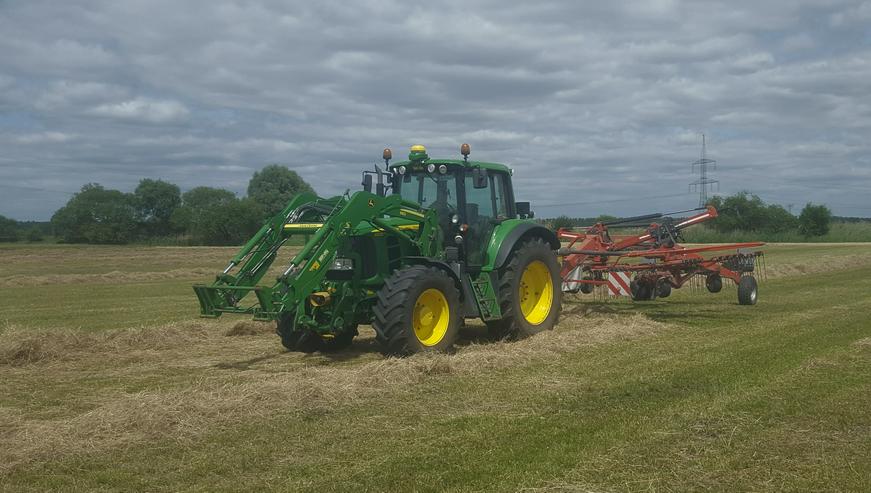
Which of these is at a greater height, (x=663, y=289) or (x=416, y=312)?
(x=416, y=312)

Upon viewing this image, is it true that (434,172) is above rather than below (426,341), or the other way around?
above

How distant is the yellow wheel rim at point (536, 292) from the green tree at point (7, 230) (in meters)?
62.2

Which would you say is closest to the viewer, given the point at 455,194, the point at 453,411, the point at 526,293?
the point at 453,411

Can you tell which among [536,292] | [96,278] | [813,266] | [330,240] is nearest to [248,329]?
[330,240]

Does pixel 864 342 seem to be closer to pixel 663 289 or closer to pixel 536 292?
pixel 536 292

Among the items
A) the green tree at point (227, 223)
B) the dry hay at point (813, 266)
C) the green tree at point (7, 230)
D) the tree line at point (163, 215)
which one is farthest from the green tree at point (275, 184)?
the dry hay at point (813, 266)

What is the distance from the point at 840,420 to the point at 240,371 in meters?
6.22

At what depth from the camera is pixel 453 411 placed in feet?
23.0

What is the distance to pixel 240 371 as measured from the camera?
9234mm

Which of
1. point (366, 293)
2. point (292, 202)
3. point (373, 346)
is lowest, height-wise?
point (373, 346)

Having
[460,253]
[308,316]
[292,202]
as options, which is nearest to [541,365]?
[460,253]

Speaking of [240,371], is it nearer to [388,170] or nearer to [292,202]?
[292,202]

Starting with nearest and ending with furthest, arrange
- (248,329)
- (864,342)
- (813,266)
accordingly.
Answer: (864,342), (248,329), (813,266)

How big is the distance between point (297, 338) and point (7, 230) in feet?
208
